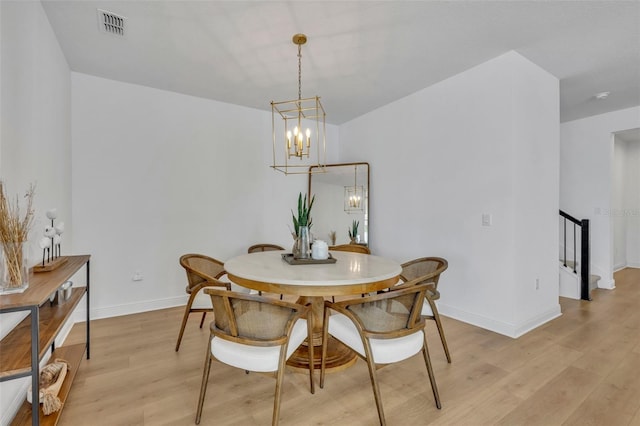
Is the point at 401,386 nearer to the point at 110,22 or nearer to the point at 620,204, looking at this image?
the point at 110,22

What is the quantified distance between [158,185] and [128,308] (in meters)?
1.42

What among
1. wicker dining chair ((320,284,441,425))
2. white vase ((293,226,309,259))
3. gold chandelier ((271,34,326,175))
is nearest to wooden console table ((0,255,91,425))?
wicker dining chair ((320,284,441,425))

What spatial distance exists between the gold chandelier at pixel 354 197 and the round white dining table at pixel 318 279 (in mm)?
1941

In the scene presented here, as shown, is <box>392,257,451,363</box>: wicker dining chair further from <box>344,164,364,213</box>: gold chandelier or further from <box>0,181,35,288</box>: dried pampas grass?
<box>0,181,35,288</box>: dried pampas grass

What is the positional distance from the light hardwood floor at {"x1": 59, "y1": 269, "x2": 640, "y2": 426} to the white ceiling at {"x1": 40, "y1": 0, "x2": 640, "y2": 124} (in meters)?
2.61

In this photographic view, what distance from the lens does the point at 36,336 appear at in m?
1.21

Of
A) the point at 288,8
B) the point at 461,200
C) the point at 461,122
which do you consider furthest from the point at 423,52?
the point at 461,200

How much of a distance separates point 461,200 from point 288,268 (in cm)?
211

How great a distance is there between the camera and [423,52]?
9.12 feet

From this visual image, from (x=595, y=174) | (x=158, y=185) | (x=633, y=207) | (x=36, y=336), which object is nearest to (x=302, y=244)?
(x=36, y=336)

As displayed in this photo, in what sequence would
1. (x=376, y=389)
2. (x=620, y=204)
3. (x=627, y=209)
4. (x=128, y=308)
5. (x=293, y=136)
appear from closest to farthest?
(x=376, y=389)
(x=128, y=308)
(x=293, y=136)
(x=620, y=204)
(x=627, y=209)

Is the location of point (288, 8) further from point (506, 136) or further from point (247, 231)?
point (247, 231)

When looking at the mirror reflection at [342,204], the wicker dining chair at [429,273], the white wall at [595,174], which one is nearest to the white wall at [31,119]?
the wicker dining chair at [429,273]

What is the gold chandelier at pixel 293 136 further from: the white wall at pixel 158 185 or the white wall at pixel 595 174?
the white wall at pixel 595 174
